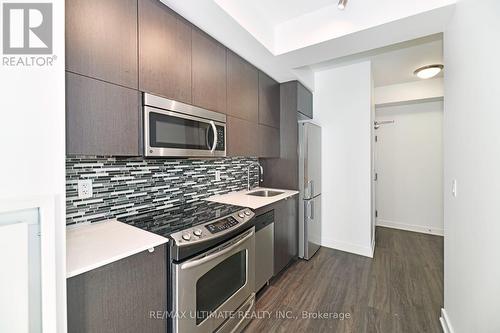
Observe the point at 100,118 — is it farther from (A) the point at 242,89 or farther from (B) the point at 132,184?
(A) the point at 242,89

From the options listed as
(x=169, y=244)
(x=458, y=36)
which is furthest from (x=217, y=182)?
(x=458, y=36)

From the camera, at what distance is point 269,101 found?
2.77 m

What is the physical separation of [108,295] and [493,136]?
187cm

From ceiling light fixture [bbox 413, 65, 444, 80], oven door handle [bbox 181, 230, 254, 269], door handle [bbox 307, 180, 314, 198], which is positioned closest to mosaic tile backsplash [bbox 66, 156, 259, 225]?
oven door handle [bbox 181, 230, 254, 269]

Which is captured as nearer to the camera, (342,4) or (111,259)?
(111,259)

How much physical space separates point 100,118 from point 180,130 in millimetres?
507

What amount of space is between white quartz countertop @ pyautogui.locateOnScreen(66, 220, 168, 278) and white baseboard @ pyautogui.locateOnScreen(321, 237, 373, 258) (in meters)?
2.81

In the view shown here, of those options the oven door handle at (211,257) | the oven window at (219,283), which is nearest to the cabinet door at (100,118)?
the oven door handle at (211,257)

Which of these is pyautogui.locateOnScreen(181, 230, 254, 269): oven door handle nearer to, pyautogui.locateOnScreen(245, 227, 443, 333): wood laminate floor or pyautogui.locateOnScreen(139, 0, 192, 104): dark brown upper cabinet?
pyautogui.locateOnScreen(245, 227, 443, 333): wood laminate floor

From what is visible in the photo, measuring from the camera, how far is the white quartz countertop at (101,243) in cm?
90

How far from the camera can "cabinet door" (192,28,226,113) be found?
1691mm

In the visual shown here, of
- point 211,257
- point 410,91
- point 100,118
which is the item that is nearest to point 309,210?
point 211,257

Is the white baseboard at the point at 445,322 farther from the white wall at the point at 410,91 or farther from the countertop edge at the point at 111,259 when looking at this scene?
the white wall at the point at 410,91

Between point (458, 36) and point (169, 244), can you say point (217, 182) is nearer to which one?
point (169, 244)
